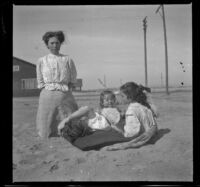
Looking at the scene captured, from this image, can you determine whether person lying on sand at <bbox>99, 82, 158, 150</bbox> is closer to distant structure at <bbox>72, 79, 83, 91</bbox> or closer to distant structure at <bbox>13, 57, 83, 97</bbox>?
distant structure at <bbox>72, 79, 83, 91</bbox>

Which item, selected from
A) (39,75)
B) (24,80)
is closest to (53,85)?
(39,75)

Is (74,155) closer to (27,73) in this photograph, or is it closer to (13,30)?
(27,73)

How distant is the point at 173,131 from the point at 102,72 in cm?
101

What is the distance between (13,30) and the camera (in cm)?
324

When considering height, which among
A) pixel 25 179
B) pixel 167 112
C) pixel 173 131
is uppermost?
pixel 167 112

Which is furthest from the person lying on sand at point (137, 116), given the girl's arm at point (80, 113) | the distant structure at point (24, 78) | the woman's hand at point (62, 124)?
the distant structure at point (24, 78)

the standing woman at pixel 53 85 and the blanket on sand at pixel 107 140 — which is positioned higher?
the standing woman at pixel 53 85

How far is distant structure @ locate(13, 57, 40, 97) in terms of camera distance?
320 cm

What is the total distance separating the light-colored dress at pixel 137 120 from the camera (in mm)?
3146

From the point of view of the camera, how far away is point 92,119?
3.18 m

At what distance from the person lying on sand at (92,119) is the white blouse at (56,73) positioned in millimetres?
342

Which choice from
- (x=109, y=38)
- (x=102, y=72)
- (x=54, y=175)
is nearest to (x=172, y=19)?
(x=109, y=38)

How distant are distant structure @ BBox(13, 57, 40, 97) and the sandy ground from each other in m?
0.09

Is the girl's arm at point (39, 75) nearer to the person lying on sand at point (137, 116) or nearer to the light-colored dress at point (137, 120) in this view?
the person lying on sand at point (137, 116)
